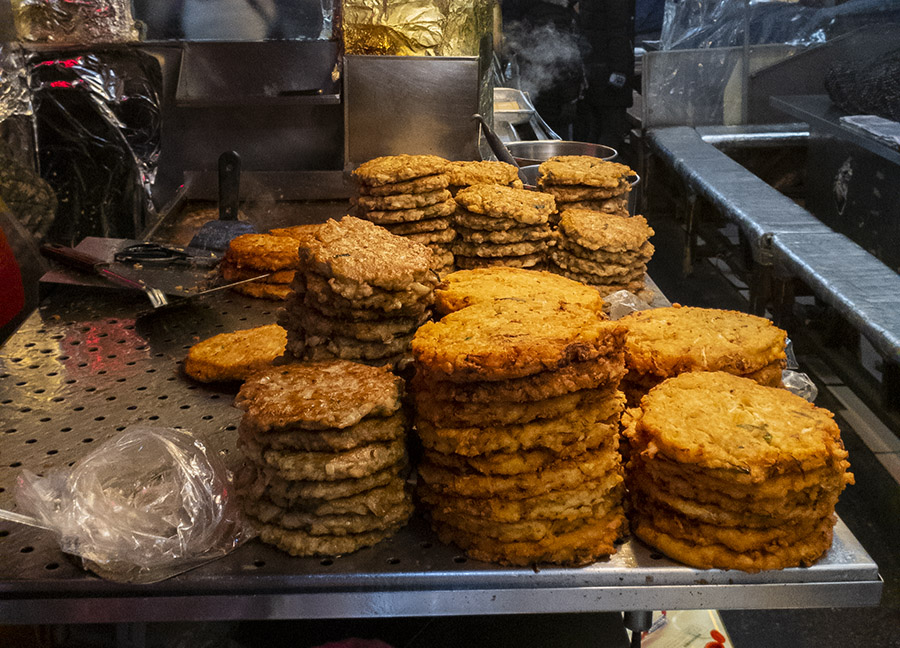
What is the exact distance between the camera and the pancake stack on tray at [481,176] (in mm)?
2338

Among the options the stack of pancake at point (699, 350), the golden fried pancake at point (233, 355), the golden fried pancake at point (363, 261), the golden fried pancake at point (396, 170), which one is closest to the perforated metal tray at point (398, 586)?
the stack of pancake at point (699, 350)

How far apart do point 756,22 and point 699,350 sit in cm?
472

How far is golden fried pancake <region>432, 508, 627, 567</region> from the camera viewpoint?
1329 mm

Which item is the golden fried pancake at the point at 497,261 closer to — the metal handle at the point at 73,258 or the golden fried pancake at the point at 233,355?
the golden fried pancake at the point at 233,355

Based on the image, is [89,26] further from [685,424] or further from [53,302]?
[685,424]

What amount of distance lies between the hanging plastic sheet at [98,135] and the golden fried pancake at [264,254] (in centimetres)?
145

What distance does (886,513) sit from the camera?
3.36 meters

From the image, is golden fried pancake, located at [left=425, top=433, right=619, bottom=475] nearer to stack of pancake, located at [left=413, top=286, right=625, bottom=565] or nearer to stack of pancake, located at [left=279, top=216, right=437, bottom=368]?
stack of pancake, located at [left=413, top=286, right=625, bottom=565]

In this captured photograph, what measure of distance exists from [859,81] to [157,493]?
4.39m

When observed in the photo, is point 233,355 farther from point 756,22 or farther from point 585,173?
point 756,22

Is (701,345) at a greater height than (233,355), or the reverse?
(701,345)

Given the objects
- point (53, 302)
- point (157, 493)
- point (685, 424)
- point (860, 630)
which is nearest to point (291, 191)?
point (53, 302)

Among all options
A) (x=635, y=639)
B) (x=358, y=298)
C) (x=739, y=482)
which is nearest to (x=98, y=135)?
(x=358, y=298)

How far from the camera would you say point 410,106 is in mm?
3420
